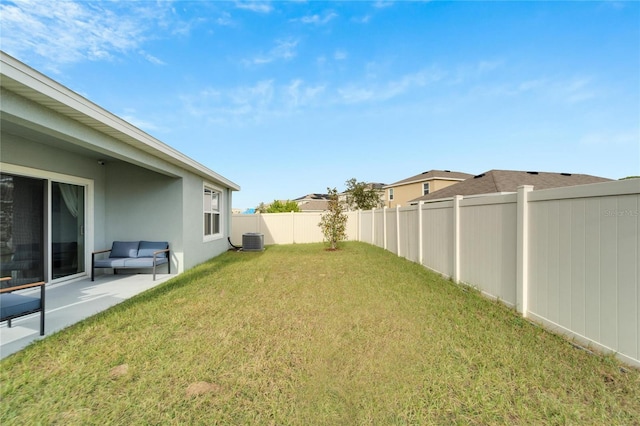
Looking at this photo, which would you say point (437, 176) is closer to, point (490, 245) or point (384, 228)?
point (384, 228)

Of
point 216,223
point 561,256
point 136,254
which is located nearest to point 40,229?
point 136,254

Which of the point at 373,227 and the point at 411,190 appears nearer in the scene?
the point at 373,227

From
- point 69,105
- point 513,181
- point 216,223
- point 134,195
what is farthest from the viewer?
point 513,181

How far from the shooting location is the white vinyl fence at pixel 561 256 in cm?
239

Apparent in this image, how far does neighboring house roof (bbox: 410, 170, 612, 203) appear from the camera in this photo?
533 inches

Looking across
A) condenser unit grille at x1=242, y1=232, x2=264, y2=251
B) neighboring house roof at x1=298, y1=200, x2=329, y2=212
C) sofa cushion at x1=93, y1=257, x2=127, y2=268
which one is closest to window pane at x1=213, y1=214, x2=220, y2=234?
condenser unit grille at x1=242, y1=232, x2=264, y2=251

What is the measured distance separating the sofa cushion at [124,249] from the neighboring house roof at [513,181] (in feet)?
47.5


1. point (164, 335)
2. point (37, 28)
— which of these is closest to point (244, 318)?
point (164, 335)

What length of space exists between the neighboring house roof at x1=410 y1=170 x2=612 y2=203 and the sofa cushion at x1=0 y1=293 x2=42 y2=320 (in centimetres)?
1534

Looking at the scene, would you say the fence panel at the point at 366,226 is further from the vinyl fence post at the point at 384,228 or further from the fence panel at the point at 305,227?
the fence panel at the point at 305,227

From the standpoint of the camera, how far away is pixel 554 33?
6371 millimetres

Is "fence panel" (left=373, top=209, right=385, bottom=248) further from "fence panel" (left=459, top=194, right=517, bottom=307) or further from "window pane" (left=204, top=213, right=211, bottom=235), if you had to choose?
"window pane" (left=204, top=213, right=211, bottom=235)

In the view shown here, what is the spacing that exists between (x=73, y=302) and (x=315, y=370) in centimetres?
477

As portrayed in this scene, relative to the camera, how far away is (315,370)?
256 centimetres
